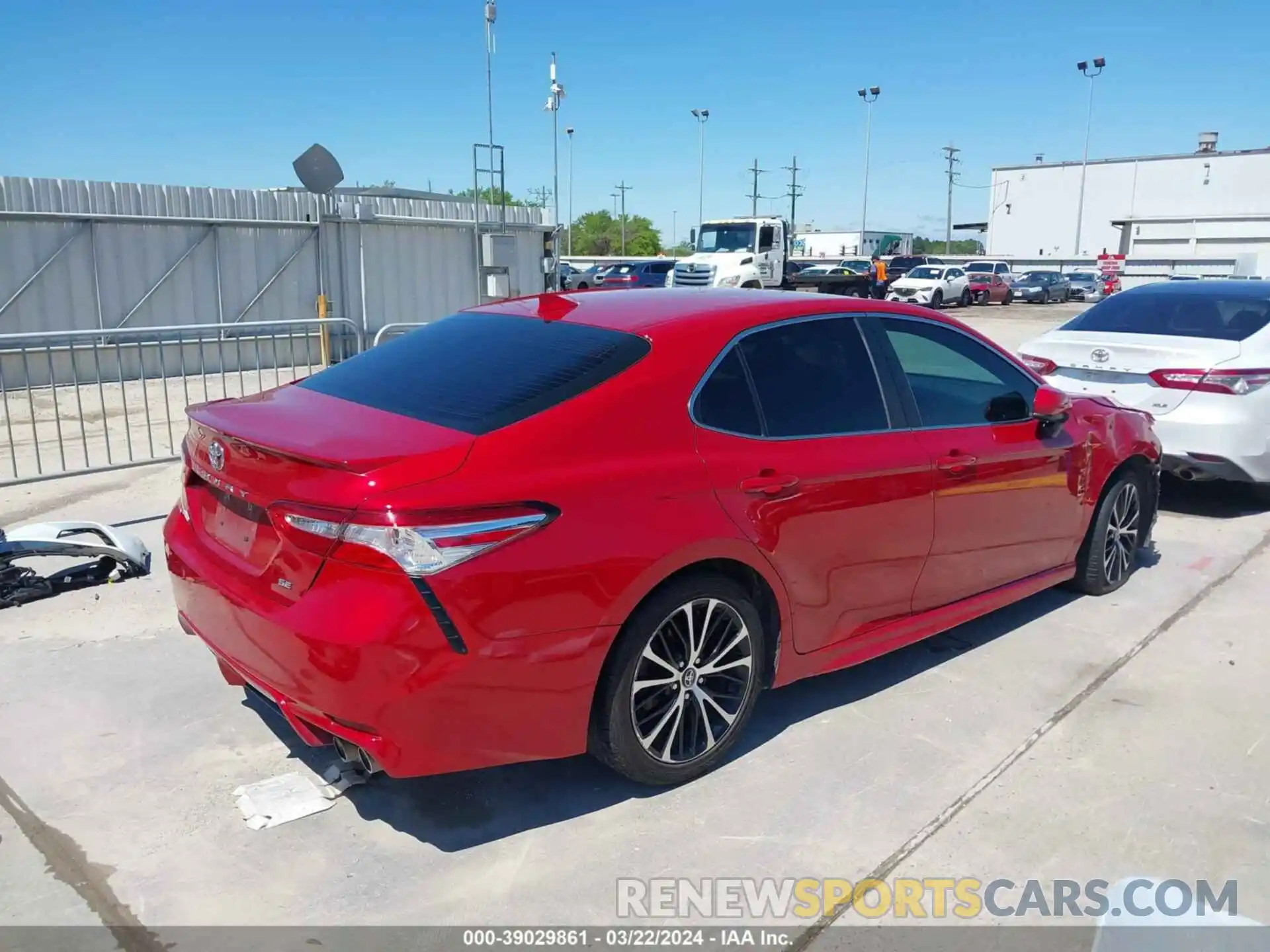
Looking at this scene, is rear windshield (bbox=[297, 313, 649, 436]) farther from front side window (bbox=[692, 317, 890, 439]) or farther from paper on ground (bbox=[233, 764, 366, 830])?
paper on ground (bbox=[233, 764, 366, 830])

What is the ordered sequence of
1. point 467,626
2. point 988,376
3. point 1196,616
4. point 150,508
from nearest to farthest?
1. point 467,626
2. point 988,376
3. point 1196,616
4. point 150,508

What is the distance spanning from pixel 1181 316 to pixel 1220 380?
88 cm

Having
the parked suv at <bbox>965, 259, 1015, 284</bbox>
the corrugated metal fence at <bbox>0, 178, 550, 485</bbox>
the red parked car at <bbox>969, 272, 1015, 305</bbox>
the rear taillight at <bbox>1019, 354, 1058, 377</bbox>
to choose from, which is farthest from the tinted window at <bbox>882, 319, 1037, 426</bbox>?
the parked suv at <bbox>965, 259, 1015, 284</bbox>

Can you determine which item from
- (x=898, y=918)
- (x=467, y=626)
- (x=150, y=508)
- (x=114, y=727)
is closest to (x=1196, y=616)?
(x=898, y=918)

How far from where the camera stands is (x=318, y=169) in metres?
10.5

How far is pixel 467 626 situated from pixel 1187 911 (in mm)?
1861

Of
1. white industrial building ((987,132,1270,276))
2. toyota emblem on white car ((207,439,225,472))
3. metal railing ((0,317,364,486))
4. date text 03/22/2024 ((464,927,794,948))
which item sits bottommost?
date text 03/22/2024 ((464,927,794,948))

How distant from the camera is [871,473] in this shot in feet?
12.4

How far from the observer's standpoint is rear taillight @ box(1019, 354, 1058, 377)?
7.28 m

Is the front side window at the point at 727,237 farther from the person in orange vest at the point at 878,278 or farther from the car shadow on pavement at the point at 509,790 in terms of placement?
the car shadow on pavement at the point at 509,790

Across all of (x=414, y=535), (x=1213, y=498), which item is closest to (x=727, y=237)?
(x=1213, y=498)

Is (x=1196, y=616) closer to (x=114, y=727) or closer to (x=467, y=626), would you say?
(x=467, y=626)

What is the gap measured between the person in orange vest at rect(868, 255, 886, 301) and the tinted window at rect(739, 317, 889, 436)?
31.3 m

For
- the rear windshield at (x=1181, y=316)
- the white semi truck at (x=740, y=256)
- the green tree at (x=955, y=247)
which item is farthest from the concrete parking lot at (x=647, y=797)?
the green tree at (x=955, y=247)
